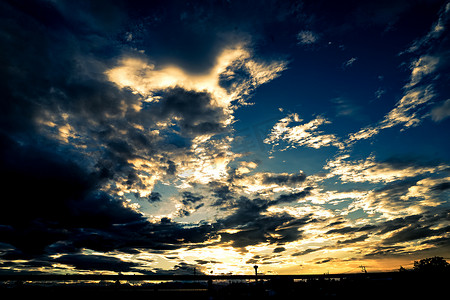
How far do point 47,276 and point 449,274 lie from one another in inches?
711

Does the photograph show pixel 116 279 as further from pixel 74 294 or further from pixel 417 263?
pixel 417 263

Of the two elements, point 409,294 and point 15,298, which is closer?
point 409,294

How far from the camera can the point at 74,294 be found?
8031 millimetres

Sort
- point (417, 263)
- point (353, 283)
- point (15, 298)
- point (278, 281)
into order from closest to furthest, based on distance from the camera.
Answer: point (15, 298), point (353, 283), point (278, 281), point (417, 263)

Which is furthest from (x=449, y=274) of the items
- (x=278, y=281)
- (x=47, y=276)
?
(x=47, y=276)

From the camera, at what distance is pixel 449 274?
7586 mm

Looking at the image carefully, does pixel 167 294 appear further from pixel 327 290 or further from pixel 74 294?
pixel 327 290

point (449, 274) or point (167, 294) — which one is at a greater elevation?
point (449, 274)

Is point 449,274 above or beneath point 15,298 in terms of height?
above

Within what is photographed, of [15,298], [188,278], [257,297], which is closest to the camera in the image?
[257,297]

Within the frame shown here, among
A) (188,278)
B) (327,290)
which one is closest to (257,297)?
(327,290)

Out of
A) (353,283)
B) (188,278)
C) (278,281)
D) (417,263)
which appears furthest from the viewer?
(417,263)

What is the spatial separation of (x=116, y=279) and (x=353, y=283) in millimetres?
10238

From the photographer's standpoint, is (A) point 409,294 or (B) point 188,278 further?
(B) point 188,278
